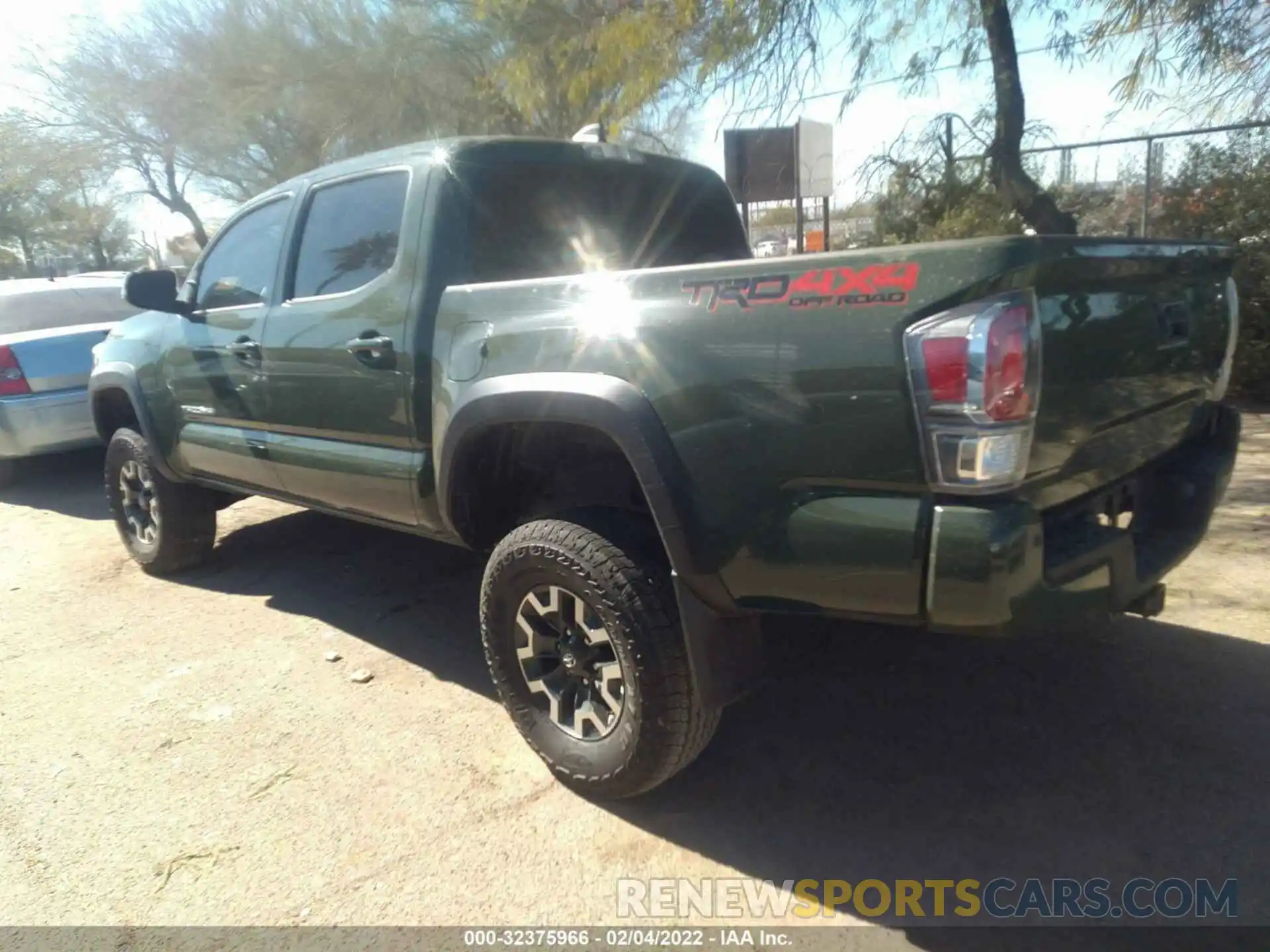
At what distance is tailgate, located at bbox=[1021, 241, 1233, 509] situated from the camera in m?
2.09

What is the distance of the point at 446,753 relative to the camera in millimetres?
3215

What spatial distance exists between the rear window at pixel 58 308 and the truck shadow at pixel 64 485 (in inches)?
42.8

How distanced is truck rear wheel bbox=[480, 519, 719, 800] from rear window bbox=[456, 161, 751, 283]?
3.50 feet

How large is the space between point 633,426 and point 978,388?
0.87m

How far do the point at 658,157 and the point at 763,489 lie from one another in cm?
226

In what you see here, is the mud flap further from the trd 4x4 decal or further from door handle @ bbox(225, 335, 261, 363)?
door handle @ bbox(225, 335, 261, 363)

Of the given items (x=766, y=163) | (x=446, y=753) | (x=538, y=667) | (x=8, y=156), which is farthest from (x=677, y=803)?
(x=8, y=156)

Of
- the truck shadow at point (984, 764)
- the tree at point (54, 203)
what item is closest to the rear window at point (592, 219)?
the truck shadow at point (984, 764)

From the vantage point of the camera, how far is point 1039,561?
206cm

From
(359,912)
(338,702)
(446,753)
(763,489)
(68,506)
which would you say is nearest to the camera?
(763,489)

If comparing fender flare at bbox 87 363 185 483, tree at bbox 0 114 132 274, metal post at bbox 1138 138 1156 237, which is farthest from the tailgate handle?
tree at bbox 0 114 132 274

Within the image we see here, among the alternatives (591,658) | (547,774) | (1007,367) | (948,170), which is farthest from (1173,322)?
(948,170)

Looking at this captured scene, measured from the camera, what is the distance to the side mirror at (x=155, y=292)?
14.4 feet

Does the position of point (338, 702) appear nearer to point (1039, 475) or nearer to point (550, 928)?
Answer: point (550, 928)
